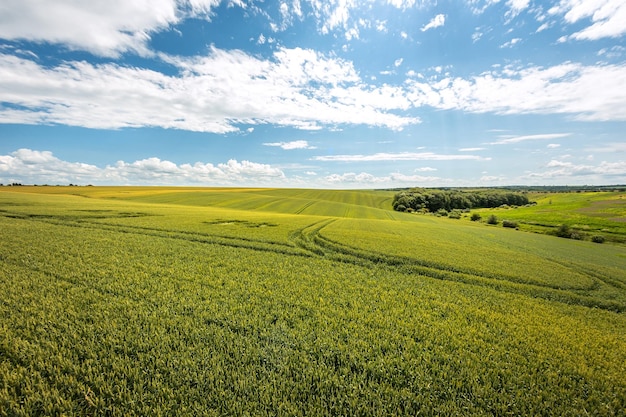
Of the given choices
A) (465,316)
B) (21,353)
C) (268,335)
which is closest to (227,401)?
(268,335)

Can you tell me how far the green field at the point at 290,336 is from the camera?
6.50m

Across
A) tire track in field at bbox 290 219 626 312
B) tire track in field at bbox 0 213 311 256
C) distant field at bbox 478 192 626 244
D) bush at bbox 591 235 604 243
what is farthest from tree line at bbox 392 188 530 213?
tire track in field at bbox 0 213 311 256

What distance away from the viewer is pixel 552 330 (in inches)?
433

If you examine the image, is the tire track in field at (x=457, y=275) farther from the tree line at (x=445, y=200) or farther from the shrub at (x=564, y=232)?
the tree line at (x=445, y=200)

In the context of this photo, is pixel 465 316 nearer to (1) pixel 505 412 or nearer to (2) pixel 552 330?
(2) pixel 552 330

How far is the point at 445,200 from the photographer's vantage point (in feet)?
390

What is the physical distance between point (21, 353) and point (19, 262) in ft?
35.4

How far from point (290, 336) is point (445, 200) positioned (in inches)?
4936

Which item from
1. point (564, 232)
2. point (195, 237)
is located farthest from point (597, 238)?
point (195, 237)

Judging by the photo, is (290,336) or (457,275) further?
(457,275)

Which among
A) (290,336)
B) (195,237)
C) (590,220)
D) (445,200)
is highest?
(445,200)

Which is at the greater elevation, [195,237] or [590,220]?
[195,237]

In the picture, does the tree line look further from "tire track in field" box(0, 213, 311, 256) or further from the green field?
the green field

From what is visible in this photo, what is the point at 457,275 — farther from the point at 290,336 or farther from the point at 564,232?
the point at 564,232
